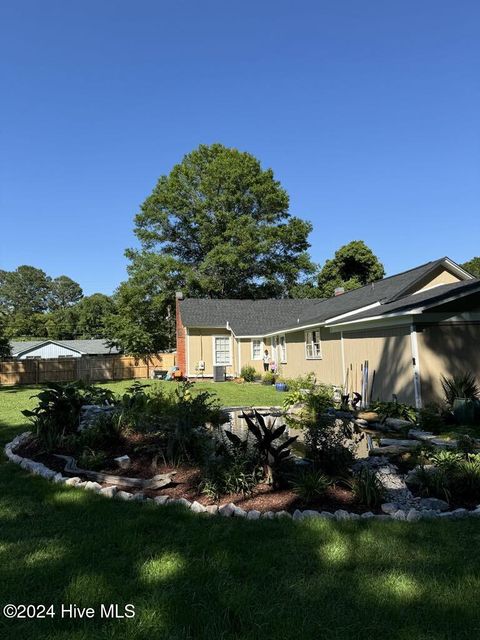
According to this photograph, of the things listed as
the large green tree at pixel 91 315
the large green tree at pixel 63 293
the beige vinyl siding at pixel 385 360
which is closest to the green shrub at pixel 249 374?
the beige vinyl siding at pixel 385 360

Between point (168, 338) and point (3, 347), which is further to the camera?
point (168, 338)

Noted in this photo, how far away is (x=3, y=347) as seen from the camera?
2153cm

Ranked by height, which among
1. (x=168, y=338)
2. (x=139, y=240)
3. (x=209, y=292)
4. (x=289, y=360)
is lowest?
(x=289, y=360)

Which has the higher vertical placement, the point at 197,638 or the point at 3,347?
the point at 3,347

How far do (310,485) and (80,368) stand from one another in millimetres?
24371

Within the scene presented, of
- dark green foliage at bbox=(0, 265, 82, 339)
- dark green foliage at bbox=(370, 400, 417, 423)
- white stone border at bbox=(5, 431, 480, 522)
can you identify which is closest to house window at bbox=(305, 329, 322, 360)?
dark green foliage at bbox=(370, 400, 417, 423)

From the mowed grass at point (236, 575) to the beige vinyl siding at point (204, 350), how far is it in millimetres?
20469

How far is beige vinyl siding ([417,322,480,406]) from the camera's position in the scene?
32.6 ft

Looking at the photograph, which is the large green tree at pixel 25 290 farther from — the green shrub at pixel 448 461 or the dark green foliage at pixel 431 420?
the green shrub at pixel 448 461

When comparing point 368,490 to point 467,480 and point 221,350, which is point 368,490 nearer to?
point 467,480

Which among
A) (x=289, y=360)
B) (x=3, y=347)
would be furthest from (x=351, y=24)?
(x=3, y=347)

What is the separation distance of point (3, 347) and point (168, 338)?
14.8 meters

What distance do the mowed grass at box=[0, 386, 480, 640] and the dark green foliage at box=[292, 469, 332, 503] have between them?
1.85ft

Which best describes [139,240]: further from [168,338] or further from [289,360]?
[289,360]
